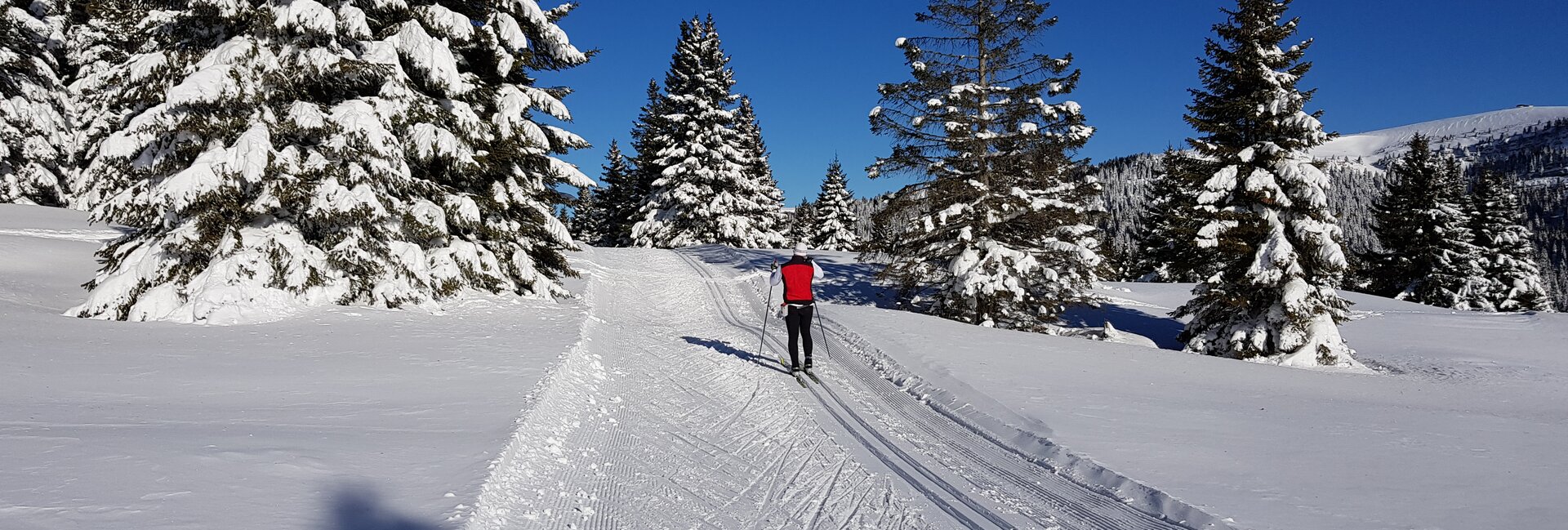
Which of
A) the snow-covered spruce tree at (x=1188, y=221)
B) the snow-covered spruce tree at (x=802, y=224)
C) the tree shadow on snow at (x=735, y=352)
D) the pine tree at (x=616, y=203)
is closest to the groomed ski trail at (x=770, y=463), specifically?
the tree shadow on snow at (x=735, y=352)

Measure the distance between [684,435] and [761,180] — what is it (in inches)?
1586

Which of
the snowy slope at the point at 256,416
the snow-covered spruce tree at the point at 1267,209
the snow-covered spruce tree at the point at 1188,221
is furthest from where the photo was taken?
the snow-covered spruce tree at the point at 1188,221

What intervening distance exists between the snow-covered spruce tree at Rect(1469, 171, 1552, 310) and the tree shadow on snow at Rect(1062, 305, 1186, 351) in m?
20.4

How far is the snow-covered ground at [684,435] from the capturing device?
3.99 metres

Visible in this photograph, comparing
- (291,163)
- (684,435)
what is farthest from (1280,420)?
(291,163)

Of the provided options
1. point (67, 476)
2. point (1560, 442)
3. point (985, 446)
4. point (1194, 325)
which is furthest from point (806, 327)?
point (1194, 325)

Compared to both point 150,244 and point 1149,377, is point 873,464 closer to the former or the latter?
point 1149,377

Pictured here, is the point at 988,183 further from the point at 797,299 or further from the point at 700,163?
the point at 700,163

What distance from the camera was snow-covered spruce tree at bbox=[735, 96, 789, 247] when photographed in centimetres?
3631

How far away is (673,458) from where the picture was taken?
589 cm

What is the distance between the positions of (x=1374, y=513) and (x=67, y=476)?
308 inches

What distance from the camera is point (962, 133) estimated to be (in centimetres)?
1634

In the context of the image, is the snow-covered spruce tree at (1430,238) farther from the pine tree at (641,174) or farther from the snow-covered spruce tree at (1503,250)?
the pine tree at (641,174)

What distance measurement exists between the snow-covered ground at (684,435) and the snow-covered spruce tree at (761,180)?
25005 mm
